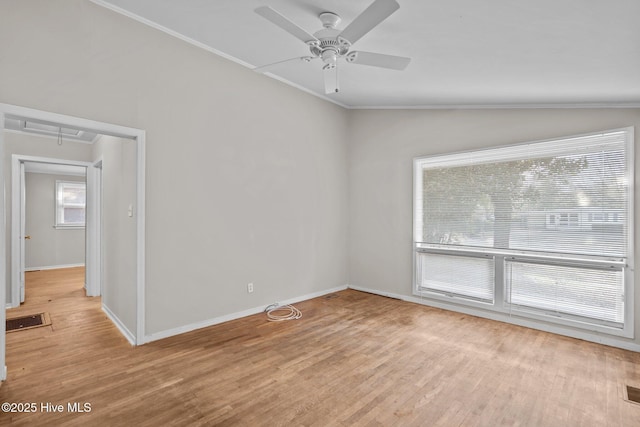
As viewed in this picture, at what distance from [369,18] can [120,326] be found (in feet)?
12.6

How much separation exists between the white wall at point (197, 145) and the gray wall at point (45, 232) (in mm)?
6228

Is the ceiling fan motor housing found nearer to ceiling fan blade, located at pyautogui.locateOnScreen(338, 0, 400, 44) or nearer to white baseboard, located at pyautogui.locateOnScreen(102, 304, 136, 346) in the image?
ceiling fan blade, located at pyautogui.locateOnScreen(338, 0, 400, 44)

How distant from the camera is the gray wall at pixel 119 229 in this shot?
129 inches

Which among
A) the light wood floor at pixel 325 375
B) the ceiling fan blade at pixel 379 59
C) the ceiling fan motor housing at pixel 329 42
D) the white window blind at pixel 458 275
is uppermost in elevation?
the ceiling fan motor housing at pixel 329 42

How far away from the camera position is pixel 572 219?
338 cm

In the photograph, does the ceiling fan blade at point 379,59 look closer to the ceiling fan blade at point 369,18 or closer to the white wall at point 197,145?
the ceiling fan blade at point 369,18

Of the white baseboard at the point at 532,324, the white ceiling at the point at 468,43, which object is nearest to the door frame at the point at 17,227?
the white ceiling at the point at 468,43

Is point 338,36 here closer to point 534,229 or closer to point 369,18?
point 369,18

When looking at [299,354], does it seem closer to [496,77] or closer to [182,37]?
[496,77]

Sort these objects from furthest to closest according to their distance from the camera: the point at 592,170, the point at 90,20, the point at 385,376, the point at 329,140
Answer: the point at 329,140 < the point at 592,170 < the point at 90,20 < the point at 385,376

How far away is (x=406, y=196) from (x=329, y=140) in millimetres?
1520

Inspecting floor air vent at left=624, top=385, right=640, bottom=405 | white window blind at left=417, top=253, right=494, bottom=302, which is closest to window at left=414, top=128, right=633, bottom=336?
white window blind at left=417, top=253, right=494, bottom=302

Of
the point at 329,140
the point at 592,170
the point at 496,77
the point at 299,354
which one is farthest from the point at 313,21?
the point at 592,170

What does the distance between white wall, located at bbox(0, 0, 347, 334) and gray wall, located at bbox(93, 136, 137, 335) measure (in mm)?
267
